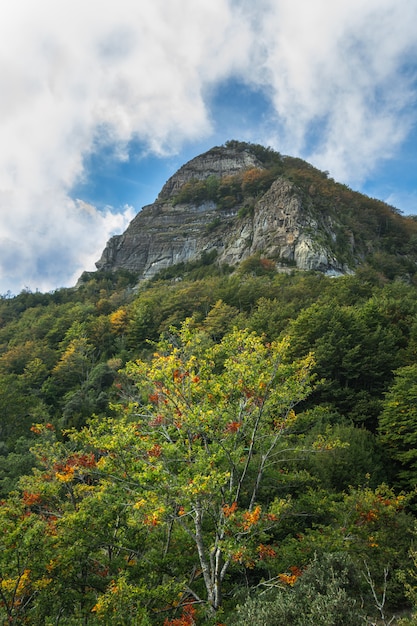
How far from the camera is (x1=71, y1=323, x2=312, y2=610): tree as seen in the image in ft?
24.8

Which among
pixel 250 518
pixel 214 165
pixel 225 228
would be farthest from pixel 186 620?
pixel 214 165

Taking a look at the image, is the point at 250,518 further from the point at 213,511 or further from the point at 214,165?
the point at 214,165

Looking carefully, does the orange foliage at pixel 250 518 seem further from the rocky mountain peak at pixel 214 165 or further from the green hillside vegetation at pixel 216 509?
the rocky mountain peak at pixel 214 165

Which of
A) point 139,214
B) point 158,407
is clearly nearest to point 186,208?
point 139,214

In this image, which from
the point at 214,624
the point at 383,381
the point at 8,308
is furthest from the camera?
the point at 8,308

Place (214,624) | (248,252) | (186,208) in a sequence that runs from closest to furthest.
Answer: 1. (214,624)
2. (248,252)
3. (186,208)

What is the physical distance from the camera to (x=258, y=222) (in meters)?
72.2

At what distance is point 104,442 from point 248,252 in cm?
6336

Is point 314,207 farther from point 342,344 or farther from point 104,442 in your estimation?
point 104,442

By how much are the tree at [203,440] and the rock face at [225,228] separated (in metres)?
50.5

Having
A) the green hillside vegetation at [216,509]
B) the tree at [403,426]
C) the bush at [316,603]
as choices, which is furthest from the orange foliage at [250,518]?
the tree at [403,426]

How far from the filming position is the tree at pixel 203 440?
7.56m

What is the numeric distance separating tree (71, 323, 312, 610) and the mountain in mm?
50805

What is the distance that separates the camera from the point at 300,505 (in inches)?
409
